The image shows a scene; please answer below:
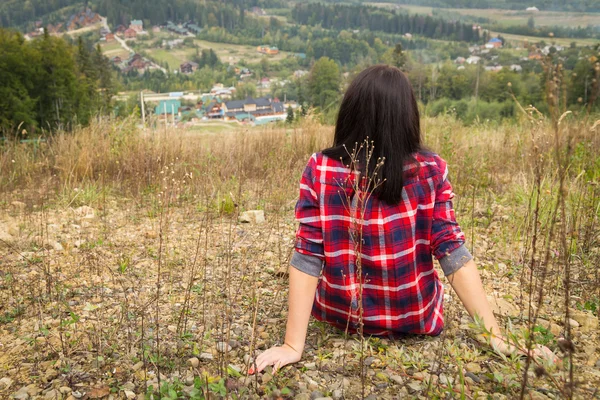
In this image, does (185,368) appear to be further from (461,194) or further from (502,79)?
(502,79)

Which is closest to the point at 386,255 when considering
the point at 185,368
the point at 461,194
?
the point at 185,368

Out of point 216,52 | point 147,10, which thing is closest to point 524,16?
point 216,52

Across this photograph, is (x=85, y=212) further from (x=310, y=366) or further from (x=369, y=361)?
(x=369, y=361)

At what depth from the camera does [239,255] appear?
3.29 metres

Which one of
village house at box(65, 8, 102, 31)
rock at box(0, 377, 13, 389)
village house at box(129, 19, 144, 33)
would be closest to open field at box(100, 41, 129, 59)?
village house at box(65, 8, 102, 31)

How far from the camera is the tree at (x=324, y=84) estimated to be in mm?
13950

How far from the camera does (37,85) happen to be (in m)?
7.95

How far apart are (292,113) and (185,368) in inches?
297

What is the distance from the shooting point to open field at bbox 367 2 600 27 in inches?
2108

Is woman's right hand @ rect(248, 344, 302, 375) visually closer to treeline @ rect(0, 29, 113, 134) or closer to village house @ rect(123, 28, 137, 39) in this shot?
treeline @ rect(0, 29, 113, 134)

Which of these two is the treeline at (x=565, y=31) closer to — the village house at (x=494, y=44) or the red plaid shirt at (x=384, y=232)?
the village house at (x=494, y=44)

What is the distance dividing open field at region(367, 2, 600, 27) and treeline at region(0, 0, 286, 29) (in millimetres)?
37760

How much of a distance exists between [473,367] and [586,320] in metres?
0.79

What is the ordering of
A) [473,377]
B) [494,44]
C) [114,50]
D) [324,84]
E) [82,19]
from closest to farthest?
1. [473,377]
2. [324,84]
3. [494,44]
4. [114,50]
5. [82,19]
